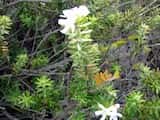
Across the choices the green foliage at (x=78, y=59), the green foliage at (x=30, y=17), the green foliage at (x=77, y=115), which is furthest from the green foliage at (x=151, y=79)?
the green foliage at (x=30, y=17)

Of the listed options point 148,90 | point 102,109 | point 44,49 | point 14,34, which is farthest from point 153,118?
point 14,34

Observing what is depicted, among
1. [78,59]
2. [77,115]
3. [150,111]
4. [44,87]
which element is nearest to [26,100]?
[44,87]

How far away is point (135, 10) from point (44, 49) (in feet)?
1.50

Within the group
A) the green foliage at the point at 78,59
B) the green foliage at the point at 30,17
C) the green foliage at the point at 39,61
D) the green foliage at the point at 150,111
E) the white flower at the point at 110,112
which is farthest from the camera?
the green foliage at the point at 30,17

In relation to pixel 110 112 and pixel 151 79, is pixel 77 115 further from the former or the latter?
pixel 151 79

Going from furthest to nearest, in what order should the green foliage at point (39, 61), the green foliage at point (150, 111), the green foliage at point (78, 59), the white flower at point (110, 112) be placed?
1. the green foliage at point (39, 61)
2. the green foliage at point (150, 111)
3. the green foliage at point (78, 59)
4. the white flower at point (110, 112)

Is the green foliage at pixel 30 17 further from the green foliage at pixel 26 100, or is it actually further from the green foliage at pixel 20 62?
the green foliage at pixel 26 100

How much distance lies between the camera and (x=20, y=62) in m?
1.76

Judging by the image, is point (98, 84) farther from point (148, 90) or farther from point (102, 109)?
point (148, 90)

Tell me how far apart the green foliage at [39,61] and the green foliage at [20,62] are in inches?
2.6

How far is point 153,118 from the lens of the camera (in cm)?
173

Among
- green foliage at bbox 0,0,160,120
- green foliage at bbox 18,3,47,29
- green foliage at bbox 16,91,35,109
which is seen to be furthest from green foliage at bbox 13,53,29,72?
green foliage at bbox 18,3,47,29

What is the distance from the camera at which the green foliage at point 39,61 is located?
1854 millimetres

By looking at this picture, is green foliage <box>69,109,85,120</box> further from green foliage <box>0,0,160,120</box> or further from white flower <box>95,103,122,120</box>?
white flower <box>95,103,122,120</box>
